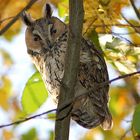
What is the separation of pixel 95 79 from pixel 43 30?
1.65ft

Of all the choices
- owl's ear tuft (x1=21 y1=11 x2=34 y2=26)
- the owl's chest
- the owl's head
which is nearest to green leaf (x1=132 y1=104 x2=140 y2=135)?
the owl's chest

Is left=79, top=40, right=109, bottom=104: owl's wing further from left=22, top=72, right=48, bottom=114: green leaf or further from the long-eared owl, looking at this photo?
left=22, top=72, right=48, bottom=114: green leaf

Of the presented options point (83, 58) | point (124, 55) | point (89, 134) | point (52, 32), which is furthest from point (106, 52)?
point (89, 134)

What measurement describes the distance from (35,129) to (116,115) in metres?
0.81

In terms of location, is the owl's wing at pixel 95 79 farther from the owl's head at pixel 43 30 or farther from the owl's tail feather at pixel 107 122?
the owl's head at pixel 43 30

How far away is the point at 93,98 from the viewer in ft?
9.30

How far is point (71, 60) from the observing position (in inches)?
76.2

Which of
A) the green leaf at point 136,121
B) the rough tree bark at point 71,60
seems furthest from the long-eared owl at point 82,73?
the green leaf at point 136,121

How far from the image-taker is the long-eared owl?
279cm

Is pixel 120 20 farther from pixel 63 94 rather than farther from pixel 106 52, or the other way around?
pixel 63 94

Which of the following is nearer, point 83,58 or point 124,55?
point 124,55

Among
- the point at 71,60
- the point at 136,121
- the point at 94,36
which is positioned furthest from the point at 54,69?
the point at 136,121

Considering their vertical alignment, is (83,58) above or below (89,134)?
above

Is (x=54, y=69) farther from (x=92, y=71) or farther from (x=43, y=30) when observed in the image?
(x=43, y=30)
